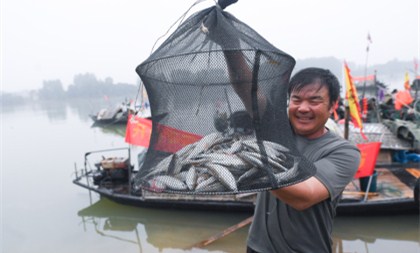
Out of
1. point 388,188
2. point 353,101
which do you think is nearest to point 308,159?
point 353,101

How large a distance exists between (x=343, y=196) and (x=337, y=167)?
655 centimetres

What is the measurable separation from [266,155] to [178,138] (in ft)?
2.00

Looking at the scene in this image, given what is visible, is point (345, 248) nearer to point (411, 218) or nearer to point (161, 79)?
point (411, 218)

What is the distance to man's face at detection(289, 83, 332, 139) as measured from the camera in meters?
2.01

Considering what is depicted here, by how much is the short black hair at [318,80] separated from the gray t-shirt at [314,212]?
0.29 meters

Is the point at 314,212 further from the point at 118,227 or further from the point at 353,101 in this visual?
the point at 118,227

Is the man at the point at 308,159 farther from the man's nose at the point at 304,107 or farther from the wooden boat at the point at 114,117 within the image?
the wooden boat at the point at 114,117

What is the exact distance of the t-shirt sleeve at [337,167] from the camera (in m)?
1.86

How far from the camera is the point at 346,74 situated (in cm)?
851

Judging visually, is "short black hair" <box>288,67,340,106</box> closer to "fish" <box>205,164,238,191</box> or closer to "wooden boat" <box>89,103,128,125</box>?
"fish" <box>205,164,238,191</box>

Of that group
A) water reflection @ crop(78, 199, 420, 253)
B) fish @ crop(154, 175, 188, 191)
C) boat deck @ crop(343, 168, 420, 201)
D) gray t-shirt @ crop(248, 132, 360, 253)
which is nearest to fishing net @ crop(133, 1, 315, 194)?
fish @ crop(154, 175, 188, 191)

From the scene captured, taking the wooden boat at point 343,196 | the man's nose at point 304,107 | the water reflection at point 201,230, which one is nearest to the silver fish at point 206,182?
the man's nose at point 304,107

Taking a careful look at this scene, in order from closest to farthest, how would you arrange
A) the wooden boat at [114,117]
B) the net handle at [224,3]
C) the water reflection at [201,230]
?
the net handle at [224,3] → the water reflection at [201,230] → the wooden boat at [114,117]

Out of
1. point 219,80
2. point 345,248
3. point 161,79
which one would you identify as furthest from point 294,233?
point 345,248
